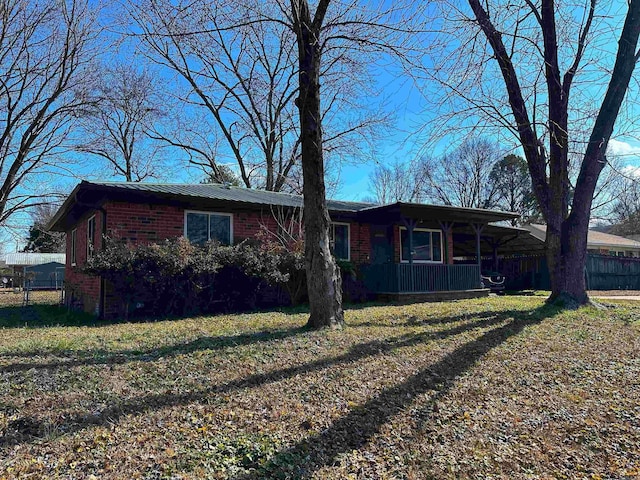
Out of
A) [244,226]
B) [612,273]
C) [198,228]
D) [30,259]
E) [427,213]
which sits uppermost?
[427,213]

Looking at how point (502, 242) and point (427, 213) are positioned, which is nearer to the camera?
point (427, 213)

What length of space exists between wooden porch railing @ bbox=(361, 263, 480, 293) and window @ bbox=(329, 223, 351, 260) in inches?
27.5

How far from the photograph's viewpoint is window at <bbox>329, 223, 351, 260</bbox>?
13.3 m

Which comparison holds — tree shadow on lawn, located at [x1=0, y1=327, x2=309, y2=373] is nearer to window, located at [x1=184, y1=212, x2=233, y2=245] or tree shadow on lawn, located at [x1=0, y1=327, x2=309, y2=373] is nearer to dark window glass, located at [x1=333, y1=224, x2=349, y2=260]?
window, located at [x1=184, y1=212, x2=233, y2=245]

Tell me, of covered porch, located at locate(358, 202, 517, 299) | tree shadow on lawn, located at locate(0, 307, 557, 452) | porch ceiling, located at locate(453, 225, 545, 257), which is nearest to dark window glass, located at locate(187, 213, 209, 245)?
covered porch, located at locate(358, 202, 517, 299)

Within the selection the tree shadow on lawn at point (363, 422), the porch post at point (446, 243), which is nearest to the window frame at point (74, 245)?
the porch post at point (446, 243)

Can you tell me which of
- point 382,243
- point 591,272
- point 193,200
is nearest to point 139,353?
point 193,200

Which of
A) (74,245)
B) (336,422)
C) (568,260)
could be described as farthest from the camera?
(74,245)

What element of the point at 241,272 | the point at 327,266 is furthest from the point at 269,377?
the point at 241,272

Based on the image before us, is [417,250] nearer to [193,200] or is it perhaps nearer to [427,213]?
[427,213]

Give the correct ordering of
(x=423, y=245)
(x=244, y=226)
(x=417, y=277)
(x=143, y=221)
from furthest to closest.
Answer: (x=423, y=245)
(x=417, y=277)
(x=244, y=226)
(x=143, y=221)

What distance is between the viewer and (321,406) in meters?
3.75

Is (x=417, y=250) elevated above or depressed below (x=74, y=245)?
below

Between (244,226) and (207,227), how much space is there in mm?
978
